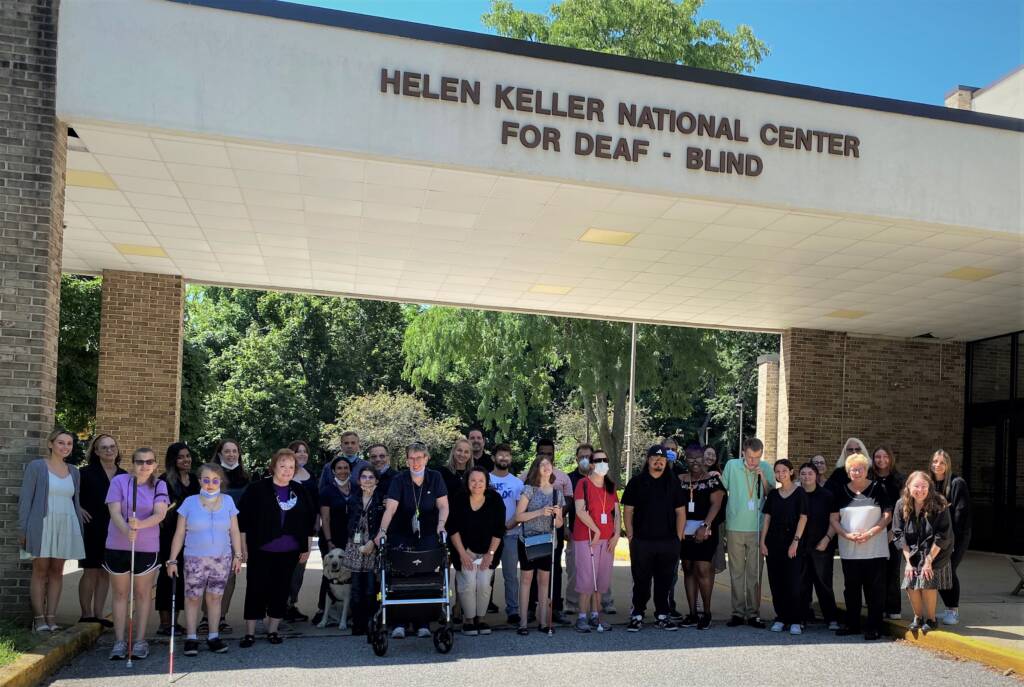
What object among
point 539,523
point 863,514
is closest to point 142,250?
point 539,523

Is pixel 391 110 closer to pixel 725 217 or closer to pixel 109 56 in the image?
pixel 109 56

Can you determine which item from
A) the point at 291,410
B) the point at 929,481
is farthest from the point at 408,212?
the point at 291,410

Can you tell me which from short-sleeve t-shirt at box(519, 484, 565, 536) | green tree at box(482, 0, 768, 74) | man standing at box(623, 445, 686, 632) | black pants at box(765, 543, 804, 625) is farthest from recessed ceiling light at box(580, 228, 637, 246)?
green tree at box(482, 0, 768, 74)

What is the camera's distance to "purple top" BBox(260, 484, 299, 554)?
8.07m

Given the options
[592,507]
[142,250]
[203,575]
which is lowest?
[203,575]

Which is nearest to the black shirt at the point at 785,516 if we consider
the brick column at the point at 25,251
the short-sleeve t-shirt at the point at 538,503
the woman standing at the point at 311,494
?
the short-sleeve t-shirt at the point at 538,503

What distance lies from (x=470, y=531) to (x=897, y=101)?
6.68 m

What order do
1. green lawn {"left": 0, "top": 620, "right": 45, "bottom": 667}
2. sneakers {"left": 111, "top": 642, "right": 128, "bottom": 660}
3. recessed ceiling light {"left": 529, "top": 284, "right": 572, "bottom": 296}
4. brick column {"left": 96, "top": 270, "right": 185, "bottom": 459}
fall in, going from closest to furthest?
green lawn {"left": 0, "top": 620, "right": 45, "bottom": 667} → sneakers {"left": 111, "top": 642, "right": 128, "bottom": 660} → brick column {"left": 96, "top": 270, "right": 185, "bottom": 459} → recessed ceiling light {"left": 529, "top": 284, "right": 572, "bottom": 296}

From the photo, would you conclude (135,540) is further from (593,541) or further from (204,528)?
(593,541)

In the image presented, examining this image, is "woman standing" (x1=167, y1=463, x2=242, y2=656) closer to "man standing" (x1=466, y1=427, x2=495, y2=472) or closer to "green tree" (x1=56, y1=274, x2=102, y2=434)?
"man standing" (x1=466, y1=427, x2=495, y2=472)

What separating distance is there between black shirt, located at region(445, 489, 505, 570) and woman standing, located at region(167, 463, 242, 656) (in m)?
1.98

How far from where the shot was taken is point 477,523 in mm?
8531

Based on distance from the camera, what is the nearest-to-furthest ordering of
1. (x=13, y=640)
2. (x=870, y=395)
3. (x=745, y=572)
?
1. (x=13, y=640)
2. (x=745, y=572)
3. (x=870, y=395)

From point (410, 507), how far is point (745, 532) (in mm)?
3531
